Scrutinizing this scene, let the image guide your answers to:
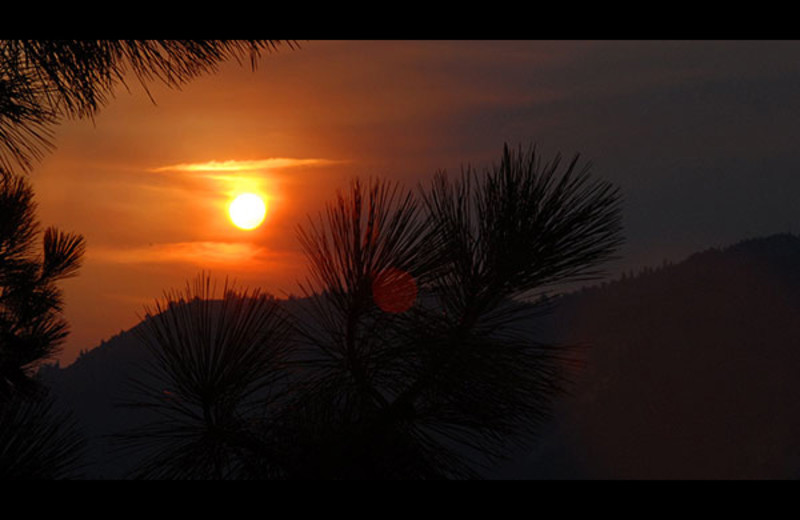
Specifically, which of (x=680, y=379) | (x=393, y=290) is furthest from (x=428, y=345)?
(x=680, y=379)

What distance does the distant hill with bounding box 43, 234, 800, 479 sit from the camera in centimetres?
11806

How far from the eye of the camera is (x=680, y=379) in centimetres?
13462

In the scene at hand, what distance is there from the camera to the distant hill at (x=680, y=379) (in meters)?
118

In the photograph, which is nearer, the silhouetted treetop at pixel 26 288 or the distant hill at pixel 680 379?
the silhouetted treetop at pixel 26 288

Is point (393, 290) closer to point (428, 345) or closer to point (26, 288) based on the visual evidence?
point (428, 345)

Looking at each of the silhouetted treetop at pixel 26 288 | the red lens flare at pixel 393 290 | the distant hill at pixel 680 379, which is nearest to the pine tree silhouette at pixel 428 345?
the red lens flare at pixel 393 290

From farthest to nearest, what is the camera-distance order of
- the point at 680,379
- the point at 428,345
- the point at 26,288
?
1. the point at 680,379
2. the point at 26,288
3. the point at 428,345

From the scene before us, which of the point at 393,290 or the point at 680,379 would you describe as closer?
the point at 393,290

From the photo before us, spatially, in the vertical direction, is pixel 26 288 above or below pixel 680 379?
below

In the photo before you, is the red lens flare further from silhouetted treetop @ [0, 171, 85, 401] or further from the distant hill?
the distant hill

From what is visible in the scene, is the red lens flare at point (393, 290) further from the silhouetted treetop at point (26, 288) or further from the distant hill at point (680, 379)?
the distant hill at point (680, 379)

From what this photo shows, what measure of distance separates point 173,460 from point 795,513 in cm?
199

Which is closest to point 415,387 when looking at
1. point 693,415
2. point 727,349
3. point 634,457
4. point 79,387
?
point 634,457

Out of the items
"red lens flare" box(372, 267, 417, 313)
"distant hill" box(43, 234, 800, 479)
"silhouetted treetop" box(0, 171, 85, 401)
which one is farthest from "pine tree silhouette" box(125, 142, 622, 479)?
"distant hill" box(43, 234, 800, 479)
